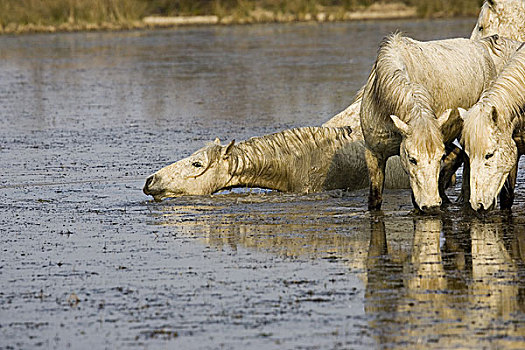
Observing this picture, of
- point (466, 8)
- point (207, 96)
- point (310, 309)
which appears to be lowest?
point (310, 309)

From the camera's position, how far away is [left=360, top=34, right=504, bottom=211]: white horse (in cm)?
888

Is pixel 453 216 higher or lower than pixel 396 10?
lower

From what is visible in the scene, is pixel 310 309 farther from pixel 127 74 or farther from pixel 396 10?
pixel 396 10

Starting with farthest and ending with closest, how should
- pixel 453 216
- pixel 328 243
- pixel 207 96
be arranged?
pixel 207 96 < pixel 453 216 < pixel 328 243

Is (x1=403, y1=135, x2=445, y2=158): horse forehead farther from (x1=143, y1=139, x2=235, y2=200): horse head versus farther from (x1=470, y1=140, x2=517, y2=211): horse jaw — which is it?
(x1=143, y1=139, x2=235, y2=200): horse head

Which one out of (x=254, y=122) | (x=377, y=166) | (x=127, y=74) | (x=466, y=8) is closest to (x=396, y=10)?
(x=466, y=8)

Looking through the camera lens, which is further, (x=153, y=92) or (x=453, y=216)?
(x=153, y=92)

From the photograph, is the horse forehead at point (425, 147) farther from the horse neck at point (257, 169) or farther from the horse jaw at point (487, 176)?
the horse neck at point (257, 169)

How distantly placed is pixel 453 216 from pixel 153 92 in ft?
45.8

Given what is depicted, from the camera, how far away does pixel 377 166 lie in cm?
999

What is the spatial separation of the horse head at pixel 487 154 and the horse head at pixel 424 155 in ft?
0.93

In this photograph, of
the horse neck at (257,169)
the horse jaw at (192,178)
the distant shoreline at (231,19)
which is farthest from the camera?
the distant shoreline at (231,19)

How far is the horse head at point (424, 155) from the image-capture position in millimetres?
8820

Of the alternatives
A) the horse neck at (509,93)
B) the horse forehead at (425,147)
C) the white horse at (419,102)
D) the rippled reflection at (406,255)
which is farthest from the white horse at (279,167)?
the horse forehead at (425,147)
